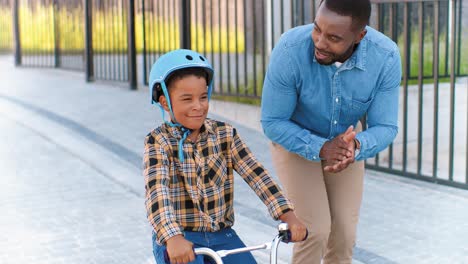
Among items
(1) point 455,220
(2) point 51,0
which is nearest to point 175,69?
(1) point 455,220

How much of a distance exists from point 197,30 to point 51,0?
7.04 m

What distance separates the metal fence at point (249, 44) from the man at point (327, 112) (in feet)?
9.67

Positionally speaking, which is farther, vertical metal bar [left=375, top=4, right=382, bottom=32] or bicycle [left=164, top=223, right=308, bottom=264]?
vertical metal bar [left=375, top=4, right=382, bottom=32]

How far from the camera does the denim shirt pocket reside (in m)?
3.38

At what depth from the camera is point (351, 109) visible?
3410 millimetres

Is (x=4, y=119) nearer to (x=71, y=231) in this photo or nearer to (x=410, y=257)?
(x=71, y=231)

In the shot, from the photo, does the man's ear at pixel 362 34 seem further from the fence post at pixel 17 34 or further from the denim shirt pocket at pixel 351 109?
the fence post at pixel 17 34

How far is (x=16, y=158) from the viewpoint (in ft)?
25.7

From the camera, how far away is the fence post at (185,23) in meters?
9.84

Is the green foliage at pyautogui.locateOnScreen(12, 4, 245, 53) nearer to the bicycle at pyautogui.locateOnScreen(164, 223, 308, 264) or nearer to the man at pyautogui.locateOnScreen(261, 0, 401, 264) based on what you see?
the man at pyautogui.locateOnScreen(261, 0, 401, 264)

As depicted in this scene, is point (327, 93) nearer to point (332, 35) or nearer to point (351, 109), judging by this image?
point (351, 109)

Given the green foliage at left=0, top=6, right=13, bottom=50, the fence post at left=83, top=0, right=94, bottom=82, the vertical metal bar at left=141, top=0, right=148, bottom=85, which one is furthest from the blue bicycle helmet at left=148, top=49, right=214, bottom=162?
the green foliage at left=0, top=6, right=13, bottom=50

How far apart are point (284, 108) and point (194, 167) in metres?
0.55

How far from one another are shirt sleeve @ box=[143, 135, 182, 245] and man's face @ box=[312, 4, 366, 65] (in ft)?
2.63
